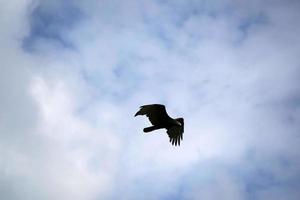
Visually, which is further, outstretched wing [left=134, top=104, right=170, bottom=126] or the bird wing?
the bird wing

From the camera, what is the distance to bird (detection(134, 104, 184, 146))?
65.6 feet

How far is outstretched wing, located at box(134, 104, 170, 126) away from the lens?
19734mm

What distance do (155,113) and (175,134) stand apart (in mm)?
2128

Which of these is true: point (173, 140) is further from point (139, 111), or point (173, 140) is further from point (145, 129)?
point (139, 111)

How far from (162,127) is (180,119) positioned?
1355mm

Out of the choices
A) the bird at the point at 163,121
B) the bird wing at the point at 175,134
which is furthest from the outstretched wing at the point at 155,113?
the bird wing at the point at 175,134

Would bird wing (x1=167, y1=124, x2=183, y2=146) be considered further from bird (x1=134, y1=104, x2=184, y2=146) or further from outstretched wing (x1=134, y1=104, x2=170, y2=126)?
outstretched wing (x1=134, y1=104, x2=170, y2=126)

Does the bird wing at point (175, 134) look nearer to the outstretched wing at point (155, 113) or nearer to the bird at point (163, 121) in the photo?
the bird at point (163, 121)

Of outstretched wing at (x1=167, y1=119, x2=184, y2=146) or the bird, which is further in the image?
outstretched wing at (x1=167, y1=119, x2=184, y2=146)

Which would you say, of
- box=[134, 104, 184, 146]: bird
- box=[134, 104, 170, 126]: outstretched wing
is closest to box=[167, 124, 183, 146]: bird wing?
box=[134, 104, 184, 146]: bird

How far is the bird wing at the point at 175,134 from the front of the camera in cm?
2198

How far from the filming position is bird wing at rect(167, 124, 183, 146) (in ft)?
72.1

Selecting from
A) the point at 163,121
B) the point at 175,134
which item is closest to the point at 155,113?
the point at 163,121

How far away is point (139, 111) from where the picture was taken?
19.5 m
